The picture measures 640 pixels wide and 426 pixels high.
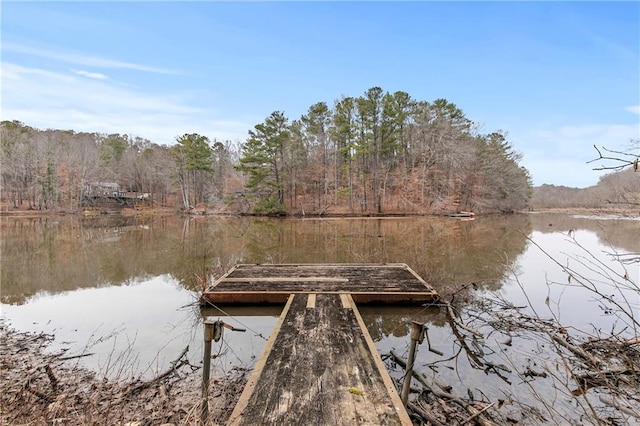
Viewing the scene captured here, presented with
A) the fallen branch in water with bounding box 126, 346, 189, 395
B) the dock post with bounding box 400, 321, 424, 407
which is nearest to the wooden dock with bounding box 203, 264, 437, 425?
the dock post with bounding box 400, 321, 424, 407

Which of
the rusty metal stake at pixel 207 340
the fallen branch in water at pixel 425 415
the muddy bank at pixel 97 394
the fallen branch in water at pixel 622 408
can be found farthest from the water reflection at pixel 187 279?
the fallen branch in water at pixel 425 415

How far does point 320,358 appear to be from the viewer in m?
3.22

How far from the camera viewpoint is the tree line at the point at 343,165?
3275 cm

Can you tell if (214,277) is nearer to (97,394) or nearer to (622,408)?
(97,394)

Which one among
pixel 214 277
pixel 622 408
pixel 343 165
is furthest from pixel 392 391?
pixel 343 165

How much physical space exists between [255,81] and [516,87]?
21.7 meters

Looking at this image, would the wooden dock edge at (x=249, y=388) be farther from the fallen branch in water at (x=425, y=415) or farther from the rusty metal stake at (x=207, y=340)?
the fallen branch in water at (x=425, y=415)

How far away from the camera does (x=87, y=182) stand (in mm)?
40938

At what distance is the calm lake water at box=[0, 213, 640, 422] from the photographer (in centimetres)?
423

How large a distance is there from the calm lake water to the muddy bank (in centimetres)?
24

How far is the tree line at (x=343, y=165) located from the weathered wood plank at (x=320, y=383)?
28930 millimetres

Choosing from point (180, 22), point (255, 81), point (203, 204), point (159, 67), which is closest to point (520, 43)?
point (180, 22)

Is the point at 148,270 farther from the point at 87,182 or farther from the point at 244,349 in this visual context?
the point at 87,182

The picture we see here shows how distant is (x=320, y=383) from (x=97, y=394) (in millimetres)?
2099
